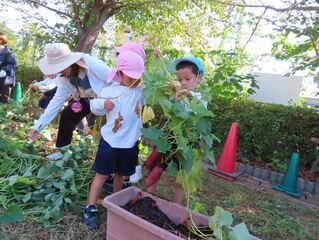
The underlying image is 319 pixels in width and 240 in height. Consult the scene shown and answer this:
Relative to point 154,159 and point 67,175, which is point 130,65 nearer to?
point 154,159

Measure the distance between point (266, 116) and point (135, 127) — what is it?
2750 millimetres

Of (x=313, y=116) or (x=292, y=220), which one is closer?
(x=292, y=220)

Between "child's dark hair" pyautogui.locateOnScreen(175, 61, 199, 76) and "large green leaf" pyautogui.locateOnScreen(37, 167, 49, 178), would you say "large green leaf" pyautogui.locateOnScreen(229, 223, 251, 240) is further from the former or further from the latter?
"large green leaf" pyautogui.locateOnScreen(37, 167, 49, 178)

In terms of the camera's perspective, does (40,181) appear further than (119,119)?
Yes

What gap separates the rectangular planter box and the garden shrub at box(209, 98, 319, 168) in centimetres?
290

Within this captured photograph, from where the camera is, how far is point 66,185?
253 cm

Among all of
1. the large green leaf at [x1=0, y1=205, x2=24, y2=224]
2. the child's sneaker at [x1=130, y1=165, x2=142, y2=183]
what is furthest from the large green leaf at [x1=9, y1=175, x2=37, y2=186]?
the child's sneaker at [x1=130, y1=165, x2=142, y2=183]

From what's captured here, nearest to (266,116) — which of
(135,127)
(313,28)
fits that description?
Result: (313,28)

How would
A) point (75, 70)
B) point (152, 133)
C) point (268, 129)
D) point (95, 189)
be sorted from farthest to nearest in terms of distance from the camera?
1. point (268, 129)
2. point (75, 70)
3. point (95, 189)
4. point (152, 133)

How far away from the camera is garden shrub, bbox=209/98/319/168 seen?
13.7ft

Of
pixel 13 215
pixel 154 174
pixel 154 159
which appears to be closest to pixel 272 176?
pixel 154 174

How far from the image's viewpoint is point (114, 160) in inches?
86.6

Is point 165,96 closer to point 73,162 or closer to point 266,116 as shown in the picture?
point 73,162

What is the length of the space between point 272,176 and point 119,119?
2.82m
